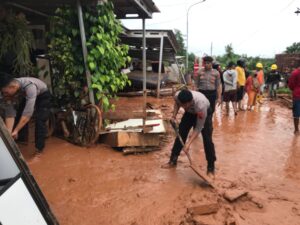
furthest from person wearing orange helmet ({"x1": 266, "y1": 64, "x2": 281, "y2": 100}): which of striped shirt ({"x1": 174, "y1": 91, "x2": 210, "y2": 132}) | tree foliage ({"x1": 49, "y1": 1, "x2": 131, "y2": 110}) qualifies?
striped shirt ({"x1": 174, "y1": 91, "x2": 210, "y2": 132})

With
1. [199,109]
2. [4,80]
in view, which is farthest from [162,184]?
[4,80]

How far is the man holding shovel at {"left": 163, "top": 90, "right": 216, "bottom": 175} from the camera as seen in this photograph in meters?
4.80

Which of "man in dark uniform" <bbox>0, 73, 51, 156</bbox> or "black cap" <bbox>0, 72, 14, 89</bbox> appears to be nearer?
"black cap" <bbox>0, 72, 14, 89</bbox>

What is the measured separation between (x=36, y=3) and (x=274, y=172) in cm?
536

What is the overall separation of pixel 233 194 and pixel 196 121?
1.22 meters

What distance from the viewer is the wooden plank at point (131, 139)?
620 centimetres

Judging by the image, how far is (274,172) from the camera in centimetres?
577

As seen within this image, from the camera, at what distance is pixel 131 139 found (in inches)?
244

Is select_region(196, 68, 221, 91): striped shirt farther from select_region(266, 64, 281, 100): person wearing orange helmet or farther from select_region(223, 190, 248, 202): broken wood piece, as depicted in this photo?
select_region(266, 64, 281, 100): person wearing orange helmet

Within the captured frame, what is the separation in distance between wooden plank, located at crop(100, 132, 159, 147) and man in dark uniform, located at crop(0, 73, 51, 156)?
1.24m

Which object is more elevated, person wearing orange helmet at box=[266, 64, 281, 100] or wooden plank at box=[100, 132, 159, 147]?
person wearing orange helmet at box=[266, 64, 281, 100]

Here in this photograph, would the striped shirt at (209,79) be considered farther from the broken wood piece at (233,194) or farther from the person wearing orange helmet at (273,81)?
the person wearing orange helmet at (273,81)

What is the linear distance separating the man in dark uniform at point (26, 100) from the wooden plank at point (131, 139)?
124 centimetres

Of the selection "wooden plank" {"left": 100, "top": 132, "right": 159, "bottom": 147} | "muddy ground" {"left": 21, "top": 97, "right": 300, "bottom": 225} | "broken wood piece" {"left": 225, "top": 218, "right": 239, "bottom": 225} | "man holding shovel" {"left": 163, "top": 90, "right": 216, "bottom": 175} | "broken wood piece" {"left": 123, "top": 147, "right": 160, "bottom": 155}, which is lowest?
"broken wood piece" {"left": 225, "top": 218, "right": 239, "bottom": 225}
